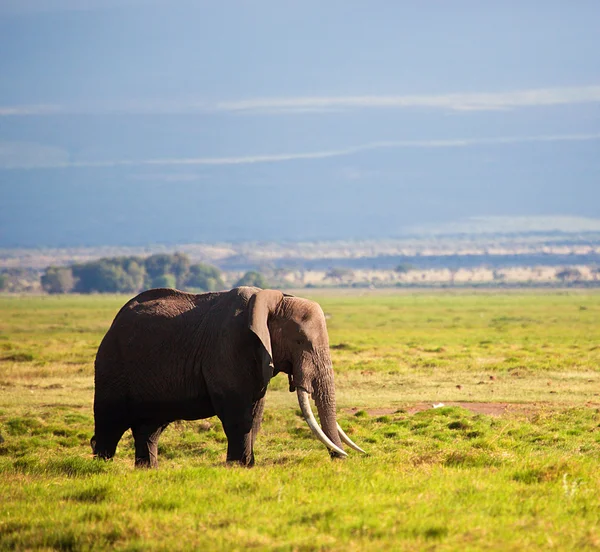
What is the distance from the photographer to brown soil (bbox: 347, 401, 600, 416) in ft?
78.4

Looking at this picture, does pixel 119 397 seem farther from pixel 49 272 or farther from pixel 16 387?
pixel 49 272

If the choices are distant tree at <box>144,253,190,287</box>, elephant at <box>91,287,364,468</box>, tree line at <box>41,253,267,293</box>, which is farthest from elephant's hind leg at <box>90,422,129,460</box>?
distant tree at <box>144,253,190,287</box>

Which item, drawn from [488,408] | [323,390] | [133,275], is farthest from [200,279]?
[323,390]

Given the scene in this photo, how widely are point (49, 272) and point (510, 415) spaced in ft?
572

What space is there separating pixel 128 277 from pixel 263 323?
176840mm

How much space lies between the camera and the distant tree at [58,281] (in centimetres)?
18812

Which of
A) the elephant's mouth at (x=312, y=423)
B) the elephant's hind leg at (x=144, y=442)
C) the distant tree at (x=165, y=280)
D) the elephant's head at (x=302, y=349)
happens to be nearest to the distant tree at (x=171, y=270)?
the distant tree at (x=165, y=280)

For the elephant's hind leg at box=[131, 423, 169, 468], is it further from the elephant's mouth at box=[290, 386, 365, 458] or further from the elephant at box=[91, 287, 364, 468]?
the elephant's mouth at box=[290, 386, 365, 458]

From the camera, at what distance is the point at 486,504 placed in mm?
11320

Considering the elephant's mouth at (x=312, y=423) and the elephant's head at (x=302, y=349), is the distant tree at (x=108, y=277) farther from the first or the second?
the elephant's mouth at (x=312, y=423)

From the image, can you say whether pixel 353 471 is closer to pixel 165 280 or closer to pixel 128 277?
pixel 165 280

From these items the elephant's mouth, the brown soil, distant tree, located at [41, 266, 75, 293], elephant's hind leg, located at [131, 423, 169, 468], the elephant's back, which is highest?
the elephant's back

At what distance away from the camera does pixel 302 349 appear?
15484mm

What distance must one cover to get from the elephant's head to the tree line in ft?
548
